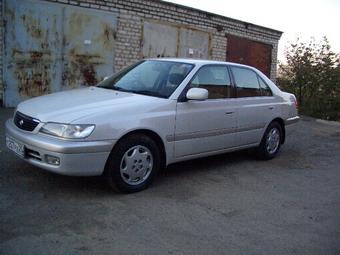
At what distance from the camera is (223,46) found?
47.9ft

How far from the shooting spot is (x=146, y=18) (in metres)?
11.9

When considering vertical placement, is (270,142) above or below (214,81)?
below

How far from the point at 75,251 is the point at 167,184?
82.0 inches

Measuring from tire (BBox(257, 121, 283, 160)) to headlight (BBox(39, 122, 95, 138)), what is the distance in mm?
3418

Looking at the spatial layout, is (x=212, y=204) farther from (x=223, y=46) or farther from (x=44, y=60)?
(x=223, y=46)

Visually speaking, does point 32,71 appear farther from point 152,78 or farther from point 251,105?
point 251,105

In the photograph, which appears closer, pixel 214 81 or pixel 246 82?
pixel 214 81

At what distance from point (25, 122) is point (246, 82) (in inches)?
132

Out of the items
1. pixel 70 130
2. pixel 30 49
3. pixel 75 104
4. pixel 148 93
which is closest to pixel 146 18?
pixel 30 49

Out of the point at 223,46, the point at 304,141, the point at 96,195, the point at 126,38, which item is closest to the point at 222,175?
the point at 96,195

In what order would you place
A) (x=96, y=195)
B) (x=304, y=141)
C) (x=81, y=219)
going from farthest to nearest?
(x=304, y=141), (x=96, y=195), (x=81, y=219)

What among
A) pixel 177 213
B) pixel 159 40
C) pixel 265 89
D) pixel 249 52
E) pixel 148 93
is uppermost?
pixel 249 52

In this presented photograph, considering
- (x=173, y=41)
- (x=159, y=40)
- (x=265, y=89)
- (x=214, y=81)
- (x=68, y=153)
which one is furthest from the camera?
(x=173, y=41)

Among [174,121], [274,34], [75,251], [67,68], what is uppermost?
[274,34]
